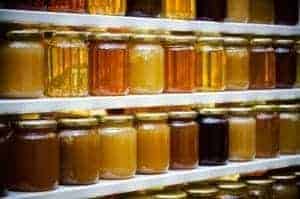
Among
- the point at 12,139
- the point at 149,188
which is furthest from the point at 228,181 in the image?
the point at 12,139

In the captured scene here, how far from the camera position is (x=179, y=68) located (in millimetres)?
2068

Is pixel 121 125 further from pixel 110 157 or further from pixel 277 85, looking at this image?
pixel 277 85

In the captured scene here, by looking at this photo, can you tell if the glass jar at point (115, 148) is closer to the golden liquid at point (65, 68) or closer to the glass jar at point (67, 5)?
the golden liquid at point (65, 68)

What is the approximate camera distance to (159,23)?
6.49ft

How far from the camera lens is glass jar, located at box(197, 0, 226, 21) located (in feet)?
7.05

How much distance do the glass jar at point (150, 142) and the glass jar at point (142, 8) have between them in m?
0.31

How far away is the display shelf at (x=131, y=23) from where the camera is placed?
66.4 inches

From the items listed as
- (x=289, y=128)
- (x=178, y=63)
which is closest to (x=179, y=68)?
(x=178, y=63)

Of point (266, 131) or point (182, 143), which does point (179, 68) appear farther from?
point (266, 131)

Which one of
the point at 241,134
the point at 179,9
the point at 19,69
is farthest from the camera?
the point at 241,134

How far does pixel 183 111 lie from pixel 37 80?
564mm

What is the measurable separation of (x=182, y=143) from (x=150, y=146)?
5.3 inches

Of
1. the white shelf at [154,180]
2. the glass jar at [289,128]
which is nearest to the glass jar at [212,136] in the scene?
the white shelf at [154,180]

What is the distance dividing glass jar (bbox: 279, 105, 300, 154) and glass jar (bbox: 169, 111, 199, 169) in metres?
0.45
